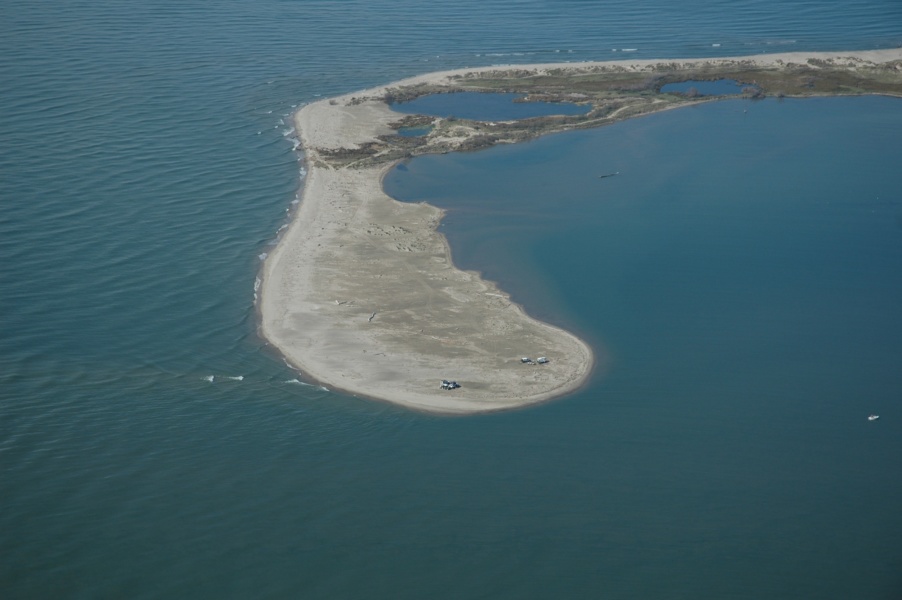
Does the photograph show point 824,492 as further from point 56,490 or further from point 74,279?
point 74,279

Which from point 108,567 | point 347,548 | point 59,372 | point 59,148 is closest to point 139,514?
point 108,567

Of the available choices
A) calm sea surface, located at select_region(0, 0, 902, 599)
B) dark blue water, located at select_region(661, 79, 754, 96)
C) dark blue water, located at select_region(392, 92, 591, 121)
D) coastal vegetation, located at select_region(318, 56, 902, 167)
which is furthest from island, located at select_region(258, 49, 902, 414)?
calm sea surface, located at select_region(0, 0, 902, 599)

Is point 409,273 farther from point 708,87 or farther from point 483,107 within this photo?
point 708,87

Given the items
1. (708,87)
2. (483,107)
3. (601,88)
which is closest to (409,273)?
(483,107)

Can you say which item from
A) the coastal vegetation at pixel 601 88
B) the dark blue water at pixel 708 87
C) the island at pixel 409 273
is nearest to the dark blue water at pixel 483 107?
the coastal vegetation at pixel 601 88

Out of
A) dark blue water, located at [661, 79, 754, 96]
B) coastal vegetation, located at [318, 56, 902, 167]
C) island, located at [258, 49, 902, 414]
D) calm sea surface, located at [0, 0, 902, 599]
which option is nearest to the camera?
calm sea surface, located at [0, 0, 902, 599]

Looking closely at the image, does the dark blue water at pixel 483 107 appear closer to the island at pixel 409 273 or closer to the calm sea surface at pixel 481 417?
the island at pixel 409 273

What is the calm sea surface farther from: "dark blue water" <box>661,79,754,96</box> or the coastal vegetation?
"dark blue water" <box>661,79,754,96</box>
